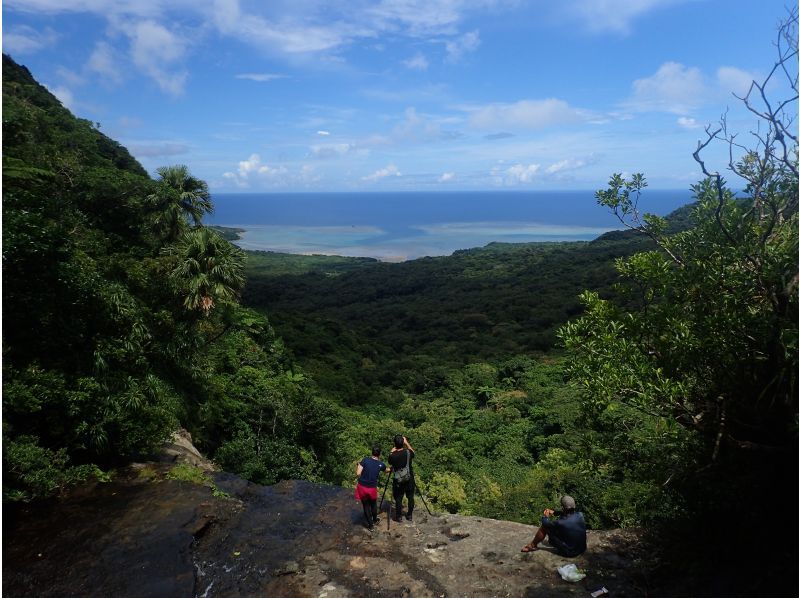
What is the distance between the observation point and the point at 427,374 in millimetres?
35250

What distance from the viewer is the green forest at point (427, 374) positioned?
18.4ft

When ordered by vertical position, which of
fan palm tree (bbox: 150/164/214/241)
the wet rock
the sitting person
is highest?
fan palm tree (bbox: 150/164/214/241)

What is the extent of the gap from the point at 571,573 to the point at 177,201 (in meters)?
18.1

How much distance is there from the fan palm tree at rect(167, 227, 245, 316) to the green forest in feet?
0.23

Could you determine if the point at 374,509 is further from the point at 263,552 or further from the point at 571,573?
the point at 571,573

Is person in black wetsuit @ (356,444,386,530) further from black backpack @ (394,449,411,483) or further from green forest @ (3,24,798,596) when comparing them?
green forest @ (3,24,798,596)

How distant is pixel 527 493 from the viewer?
1409 centimetres

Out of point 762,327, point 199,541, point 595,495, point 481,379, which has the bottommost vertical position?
point 481,379

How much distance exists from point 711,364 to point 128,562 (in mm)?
7809

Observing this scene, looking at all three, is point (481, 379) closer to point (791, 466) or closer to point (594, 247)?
point (791, 466)

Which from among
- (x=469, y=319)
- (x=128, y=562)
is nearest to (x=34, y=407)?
(x=128, y=562)

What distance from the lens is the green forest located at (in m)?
5.62

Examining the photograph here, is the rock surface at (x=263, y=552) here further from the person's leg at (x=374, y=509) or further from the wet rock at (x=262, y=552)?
the person's leg at (x=374, y=509)

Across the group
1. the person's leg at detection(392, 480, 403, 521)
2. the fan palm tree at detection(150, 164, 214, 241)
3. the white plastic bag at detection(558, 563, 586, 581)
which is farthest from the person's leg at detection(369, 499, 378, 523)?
the fan palm tree at detection(150, 164, 214, 241)
